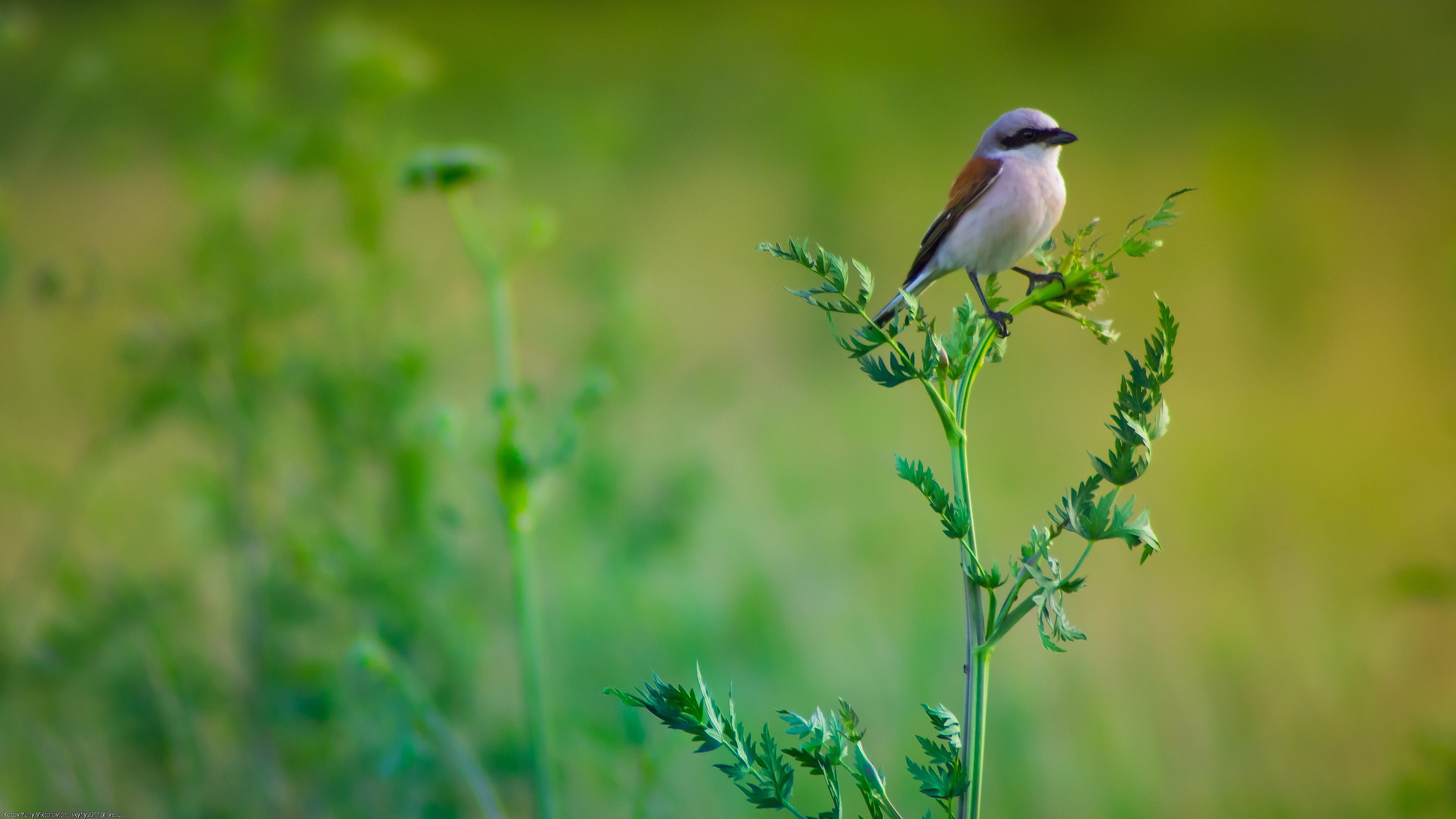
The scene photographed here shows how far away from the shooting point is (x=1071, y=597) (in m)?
3.06

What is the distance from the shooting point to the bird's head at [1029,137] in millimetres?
1074

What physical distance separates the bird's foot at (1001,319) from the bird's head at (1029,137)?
1.09 feet

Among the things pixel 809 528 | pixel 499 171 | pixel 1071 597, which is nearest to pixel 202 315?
pixel 499 171

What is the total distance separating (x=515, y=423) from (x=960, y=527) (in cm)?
73

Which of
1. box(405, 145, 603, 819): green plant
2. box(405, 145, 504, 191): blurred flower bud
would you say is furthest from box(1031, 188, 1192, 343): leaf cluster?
box(405, 145, 504, 191): blurred flower bud

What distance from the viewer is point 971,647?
619 millimetres

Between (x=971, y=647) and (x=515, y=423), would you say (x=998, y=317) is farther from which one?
(x=515, y=423)

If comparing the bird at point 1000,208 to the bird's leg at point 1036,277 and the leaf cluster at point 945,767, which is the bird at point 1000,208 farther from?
the leaf cluster at point 945,767

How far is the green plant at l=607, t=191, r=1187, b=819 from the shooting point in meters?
0.61

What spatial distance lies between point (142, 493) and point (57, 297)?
134cm

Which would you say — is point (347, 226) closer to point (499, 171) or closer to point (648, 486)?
point (499, 171)

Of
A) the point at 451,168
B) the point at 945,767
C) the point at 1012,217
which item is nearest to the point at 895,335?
the point at 945,767

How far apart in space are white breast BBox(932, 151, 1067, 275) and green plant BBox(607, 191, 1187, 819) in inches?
13.1

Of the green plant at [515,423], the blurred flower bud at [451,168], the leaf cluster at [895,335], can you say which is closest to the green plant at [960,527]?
the leaf cluster at [895,335]
